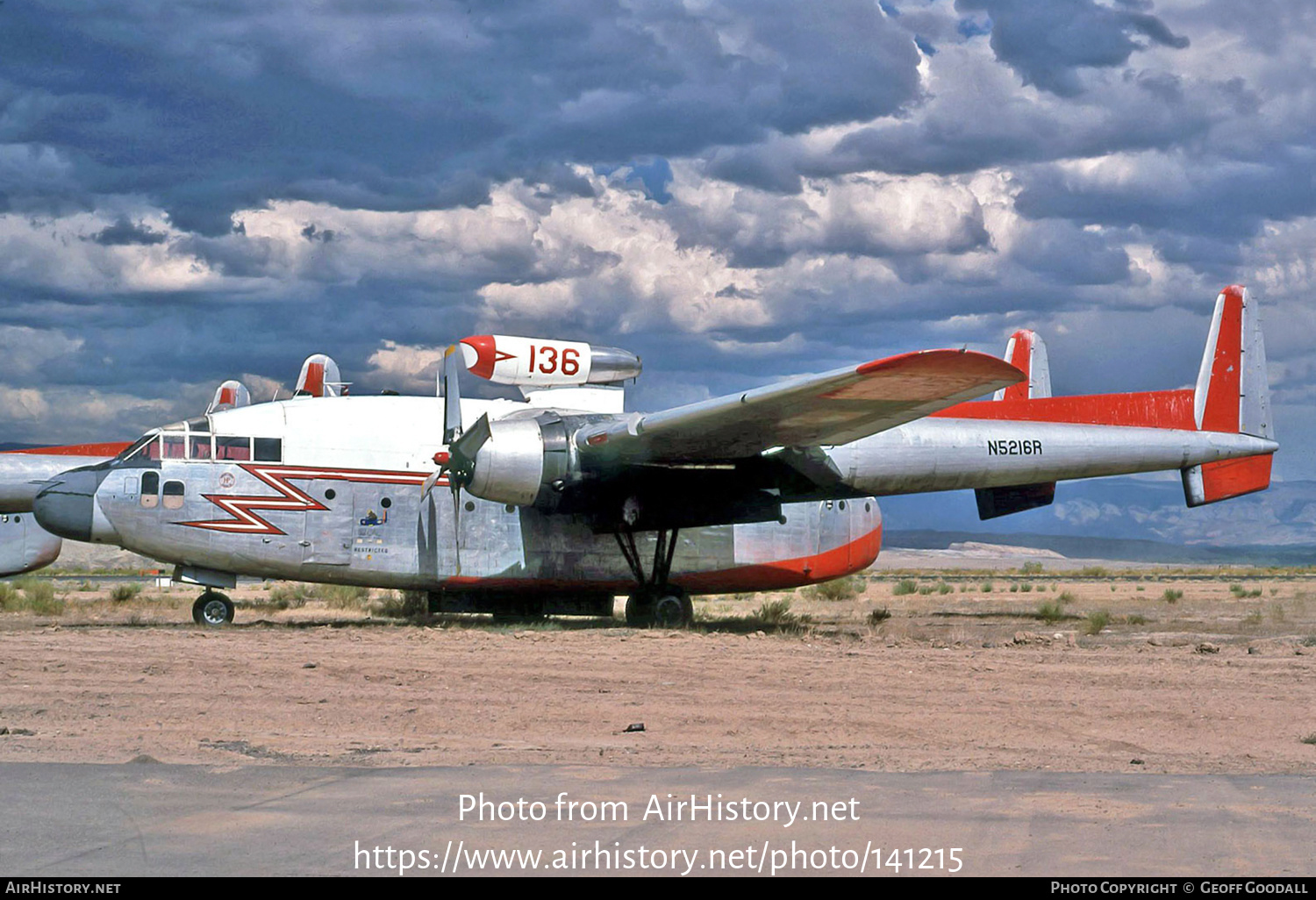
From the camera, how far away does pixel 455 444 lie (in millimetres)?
17797

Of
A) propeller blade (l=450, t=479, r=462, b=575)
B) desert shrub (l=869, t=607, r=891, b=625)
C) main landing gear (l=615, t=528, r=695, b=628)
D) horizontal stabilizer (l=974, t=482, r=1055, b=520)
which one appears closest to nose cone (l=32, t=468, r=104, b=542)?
propeller blade (l=450, t=479, r=462, b=575)

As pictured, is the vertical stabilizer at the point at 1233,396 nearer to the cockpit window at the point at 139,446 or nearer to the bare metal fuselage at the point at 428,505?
the bare metal fuselage at the point at 428,505

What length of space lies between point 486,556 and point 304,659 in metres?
5.31

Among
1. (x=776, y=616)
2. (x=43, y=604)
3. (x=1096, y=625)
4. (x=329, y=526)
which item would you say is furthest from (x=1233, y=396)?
(x=43, y=604)

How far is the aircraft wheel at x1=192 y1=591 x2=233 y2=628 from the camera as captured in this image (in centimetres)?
1839

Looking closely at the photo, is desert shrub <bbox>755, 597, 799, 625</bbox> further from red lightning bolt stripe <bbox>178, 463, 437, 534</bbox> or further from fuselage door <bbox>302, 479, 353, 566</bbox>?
red lightning bolt stripe <bbox>178, 463, 437, 534</bbox>

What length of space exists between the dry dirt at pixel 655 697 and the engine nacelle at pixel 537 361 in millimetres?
3870

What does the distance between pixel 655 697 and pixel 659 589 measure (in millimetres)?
7666

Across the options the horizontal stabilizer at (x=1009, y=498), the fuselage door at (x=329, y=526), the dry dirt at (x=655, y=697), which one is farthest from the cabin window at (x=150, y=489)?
the horizontal stabilizer at (x=1009, y=498)

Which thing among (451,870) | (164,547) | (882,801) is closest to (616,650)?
(164,547)

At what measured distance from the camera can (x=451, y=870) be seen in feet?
19.2

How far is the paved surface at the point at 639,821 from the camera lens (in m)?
5.95

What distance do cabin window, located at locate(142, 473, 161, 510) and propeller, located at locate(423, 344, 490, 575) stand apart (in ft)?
12.3
